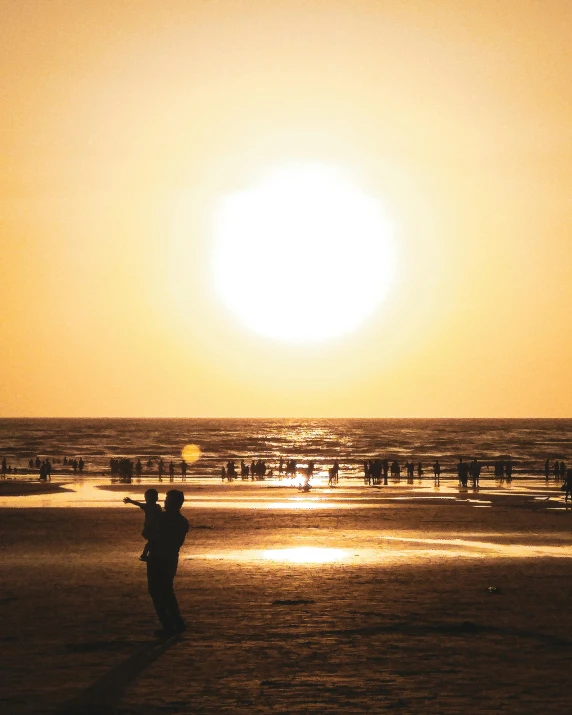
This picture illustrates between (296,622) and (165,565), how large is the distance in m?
2.28

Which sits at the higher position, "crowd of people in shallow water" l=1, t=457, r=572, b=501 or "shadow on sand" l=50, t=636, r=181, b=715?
"crowd of people in shallow water" l=1, t=457, r=572, b=501

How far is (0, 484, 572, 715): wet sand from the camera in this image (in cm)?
1101

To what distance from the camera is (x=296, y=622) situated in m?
15.4

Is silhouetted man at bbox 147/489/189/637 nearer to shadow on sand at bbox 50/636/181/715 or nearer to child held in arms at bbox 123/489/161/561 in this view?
child held in arms at bbox 123/489/161/561

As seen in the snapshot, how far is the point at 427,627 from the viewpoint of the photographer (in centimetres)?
1506

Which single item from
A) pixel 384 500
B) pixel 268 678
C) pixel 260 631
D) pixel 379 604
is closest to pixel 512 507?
pixel 384 500

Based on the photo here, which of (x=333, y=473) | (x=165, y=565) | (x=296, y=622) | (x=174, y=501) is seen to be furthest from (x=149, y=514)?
(x=333, y=473)

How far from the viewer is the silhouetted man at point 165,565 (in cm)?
1437

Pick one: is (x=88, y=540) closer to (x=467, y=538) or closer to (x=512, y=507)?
(x=467, y=538)

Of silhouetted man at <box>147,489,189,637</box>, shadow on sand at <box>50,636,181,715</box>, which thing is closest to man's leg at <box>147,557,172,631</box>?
silhouetted man at <box>147,489,189,637</box>

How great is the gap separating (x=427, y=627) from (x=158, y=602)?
3796 millimetres

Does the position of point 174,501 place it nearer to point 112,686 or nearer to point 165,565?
point 165,565

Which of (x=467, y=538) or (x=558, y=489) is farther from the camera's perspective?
(x=558, y=489)

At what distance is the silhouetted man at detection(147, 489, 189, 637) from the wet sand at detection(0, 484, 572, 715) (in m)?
0.33
